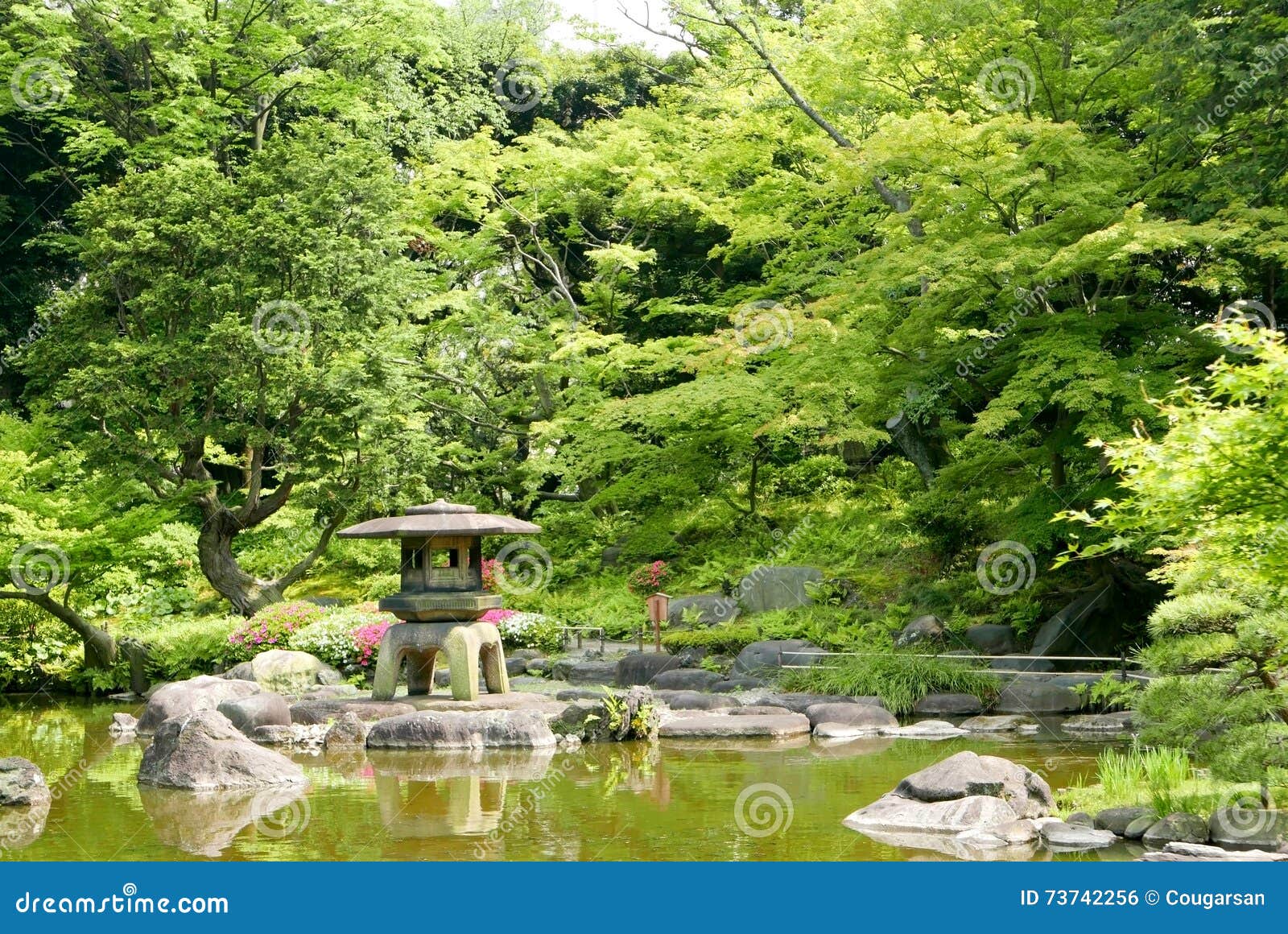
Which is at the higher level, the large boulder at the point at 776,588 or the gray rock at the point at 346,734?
the large boulder at the point at 776,588

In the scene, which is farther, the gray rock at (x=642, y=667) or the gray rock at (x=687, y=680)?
the gray rock at (x=642, y=667)

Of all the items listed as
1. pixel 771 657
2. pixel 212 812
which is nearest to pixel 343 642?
pixel 771 657

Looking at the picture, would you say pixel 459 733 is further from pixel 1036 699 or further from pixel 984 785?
pixel 1036 699

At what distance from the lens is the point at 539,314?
23.1 m

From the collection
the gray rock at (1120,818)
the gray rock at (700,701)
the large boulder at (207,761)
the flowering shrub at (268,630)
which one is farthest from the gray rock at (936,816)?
the flowering shrub at (268,630)

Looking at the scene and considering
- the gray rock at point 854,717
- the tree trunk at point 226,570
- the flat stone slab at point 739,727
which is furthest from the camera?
the tree trunk at point 226,570

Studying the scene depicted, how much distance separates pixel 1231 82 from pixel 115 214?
1568cm

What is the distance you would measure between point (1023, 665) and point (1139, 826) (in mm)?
7458

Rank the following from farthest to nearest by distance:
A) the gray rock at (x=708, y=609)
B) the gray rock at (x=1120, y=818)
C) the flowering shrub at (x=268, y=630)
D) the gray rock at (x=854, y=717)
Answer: the gray rock at (x=708, y=609) < the flowering shrub at (x=268, y=630) < the gray rock at (x=854, y=717) < the gray rock at (x=1120, y=818)

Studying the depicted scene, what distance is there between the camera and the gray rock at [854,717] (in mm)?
13180

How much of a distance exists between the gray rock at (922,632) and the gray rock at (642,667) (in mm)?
3043

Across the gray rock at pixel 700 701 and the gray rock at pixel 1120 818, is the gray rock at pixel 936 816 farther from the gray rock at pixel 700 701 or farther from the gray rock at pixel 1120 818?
the gray rock at pixel 700 701

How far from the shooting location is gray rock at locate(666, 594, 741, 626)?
60.9 ft

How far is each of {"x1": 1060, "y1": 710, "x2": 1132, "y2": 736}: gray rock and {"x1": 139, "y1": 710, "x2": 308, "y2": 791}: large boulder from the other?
771 cm
